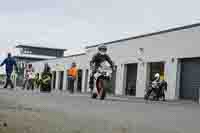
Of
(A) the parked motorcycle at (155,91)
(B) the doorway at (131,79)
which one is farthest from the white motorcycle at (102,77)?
(B) the doorway at (131,79)

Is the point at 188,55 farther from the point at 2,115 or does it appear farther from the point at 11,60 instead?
the point at 2,115

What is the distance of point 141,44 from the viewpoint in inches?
1479

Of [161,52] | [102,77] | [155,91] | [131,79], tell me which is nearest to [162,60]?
[161,52]

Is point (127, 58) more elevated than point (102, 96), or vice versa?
point (127, 58)

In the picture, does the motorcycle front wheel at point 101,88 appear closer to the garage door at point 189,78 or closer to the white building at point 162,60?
the white building at point 162,60

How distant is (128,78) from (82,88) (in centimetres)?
1136

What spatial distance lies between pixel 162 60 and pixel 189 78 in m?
3.27

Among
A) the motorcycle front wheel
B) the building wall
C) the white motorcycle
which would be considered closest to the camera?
the motorcycle front wheel

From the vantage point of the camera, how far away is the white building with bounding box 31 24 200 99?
1215 inches

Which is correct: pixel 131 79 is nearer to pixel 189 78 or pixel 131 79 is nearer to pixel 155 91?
pixel 189 78

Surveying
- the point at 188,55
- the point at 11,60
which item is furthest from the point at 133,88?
the point at 11,60

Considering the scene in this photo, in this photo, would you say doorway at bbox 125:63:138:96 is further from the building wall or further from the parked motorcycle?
the parked motorcycle

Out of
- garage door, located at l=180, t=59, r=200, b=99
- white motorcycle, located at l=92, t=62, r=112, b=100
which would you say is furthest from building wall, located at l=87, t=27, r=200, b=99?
white motorcycle, located at l=92, t=62, r=112, b=100

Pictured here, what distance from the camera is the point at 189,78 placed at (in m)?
31.4
